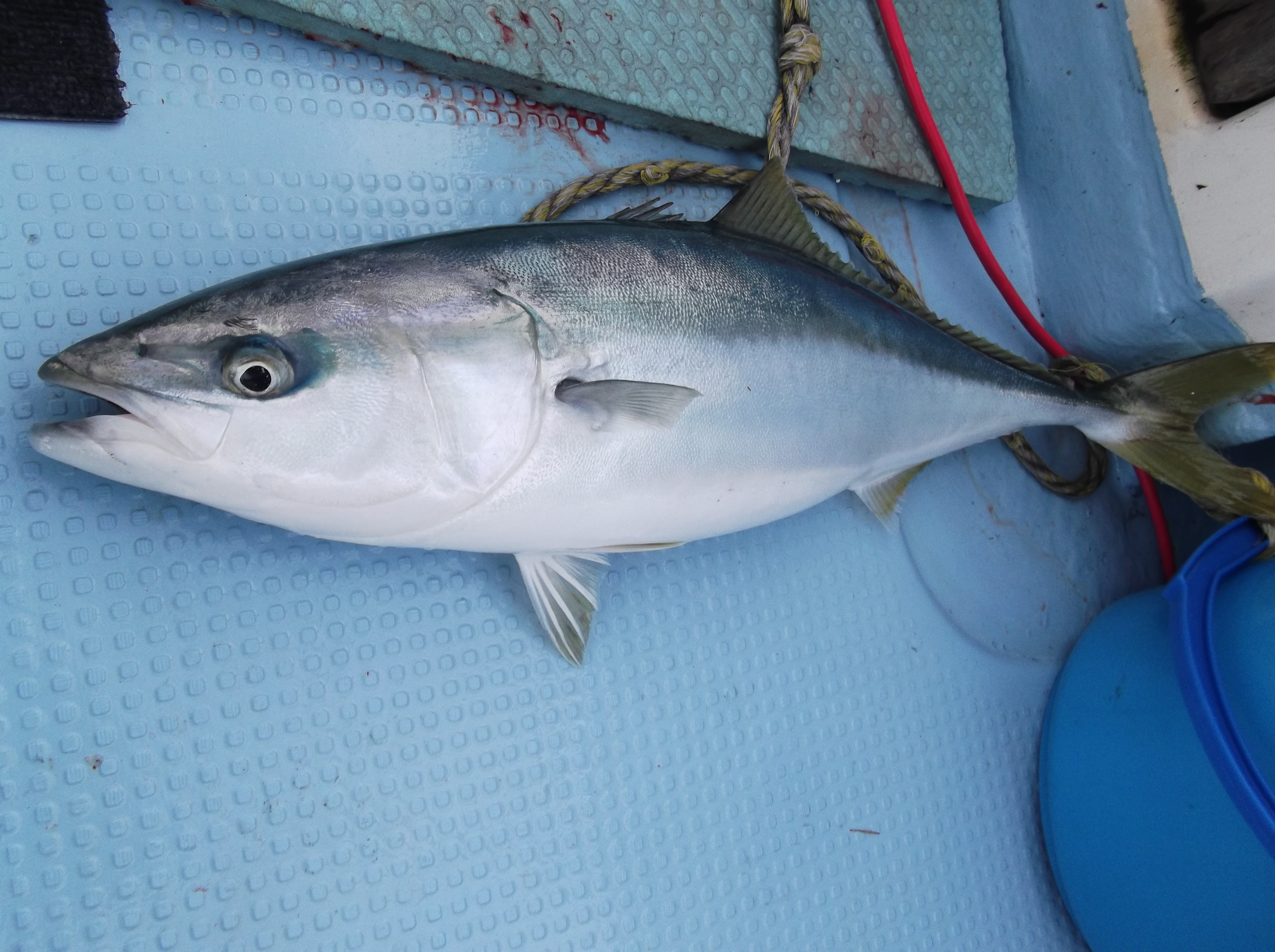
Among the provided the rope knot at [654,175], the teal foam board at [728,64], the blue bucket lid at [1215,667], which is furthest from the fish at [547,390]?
the teal foam board at [728,64]

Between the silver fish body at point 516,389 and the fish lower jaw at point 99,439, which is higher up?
the silver fish body at point 516,389

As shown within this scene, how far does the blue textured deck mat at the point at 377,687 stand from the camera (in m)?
1.12

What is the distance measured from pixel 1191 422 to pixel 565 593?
4.03 feet

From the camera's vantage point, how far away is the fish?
0.95 meters

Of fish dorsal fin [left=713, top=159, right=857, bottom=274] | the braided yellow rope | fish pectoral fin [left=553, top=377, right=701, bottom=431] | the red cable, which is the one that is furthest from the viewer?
the red cable

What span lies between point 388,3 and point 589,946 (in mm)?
1535

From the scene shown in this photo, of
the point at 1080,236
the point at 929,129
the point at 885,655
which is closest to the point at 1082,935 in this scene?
the point at 885,655

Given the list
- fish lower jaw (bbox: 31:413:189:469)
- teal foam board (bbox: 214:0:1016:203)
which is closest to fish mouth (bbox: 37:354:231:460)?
fish lower jaw (bbox: 31:413:189:469)

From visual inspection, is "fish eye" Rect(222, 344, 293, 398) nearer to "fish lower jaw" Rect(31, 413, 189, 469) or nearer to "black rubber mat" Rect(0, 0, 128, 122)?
"fish lower jaw" Rect(31, 413, 189, 469)

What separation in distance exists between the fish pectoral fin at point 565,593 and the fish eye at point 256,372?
1.44 feet

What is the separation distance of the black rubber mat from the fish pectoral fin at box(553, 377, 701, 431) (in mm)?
809

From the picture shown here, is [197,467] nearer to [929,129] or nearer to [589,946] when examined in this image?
[589,946]

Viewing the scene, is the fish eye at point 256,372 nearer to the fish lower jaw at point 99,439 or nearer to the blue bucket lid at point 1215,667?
the fish lower jaw at point 99,439

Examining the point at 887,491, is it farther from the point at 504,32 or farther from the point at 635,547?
the point at 504,32
